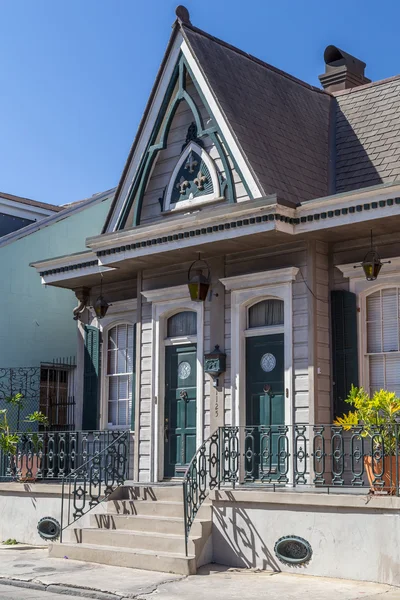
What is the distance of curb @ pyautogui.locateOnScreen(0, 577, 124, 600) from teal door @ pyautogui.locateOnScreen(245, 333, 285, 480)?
140 inches

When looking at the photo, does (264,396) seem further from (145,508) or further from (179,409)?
(145,508)

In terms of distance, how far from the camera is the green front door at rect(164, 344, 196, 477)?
14.2 m

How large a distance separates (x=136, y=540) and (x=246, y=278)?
4280 mm

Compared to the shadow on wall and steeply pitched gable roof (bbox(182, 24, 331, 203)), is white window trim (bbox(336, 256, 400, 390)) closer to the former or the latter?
steeply pitched gable roof (bbox(182, 24, 331, 203))

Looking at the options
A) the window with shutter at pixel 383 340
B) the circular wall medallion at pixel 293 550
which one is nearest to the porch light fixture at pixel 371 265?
the window with shutter at pixel 383 340

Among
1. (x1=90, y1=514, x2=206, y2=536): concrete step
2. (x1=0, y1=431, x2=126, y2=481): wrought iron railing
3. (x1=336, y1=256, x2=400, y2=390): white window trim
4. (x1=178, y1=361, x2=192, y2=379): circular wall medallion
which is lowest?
(x1=90, y1=514, x2=206, y2=536): concrete step

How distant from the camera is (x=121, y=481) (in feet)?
45.6

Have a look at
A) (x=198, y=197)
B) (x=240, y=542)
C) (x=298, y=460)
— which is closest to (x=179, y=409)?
(x=298, y=460)

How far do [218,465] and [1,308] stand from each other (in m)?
7.54

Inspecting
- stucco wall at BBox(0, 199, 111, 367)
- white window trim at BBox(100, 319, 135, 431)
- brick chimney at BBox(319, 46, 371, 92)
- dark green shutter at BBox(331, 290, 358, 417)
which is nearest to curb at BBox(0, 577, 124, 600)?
dark green shutter at BBox(331, 290, 358, 417)

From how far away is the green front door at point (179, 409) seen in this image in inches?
561

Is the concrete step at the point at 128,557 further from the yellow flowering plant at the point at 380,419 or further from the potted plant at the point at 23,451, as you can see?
the yellow flowering plant at the point at 380,419

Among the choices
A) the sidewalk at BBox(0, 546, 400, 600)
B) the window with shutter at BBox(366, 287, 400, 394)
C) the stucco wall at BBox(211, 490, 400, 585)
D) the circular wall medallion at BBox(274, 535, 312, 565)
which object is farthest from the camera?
the window with shutter at BBox(366, 287, 400, 394)

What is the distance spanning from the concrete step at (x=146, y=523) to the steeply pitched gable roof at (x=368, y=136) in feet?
19.3
